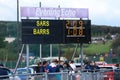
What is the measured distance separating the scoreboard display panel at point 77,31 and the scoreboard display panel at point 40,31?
1.59 ft

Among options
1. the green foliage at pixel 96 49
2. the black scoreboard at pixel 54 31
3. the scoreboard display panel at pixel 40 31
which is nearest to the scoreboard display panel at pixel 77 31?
the black scoreboard at pixel 54 31

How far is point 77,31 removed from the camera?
31.0m

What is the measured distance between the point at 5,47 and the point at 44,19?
135ft

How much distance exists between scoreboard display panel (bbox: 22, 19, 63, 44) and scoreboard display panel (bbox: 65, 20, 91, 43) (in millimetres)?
486

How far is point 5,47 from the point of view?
71062 mm

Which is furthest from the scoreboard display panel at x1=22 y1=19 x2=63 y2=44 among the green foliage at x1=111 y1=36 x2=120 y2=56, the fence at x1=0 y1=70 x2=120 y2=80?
the green foliage at x1=111 y1=36 x2=120 y2=56

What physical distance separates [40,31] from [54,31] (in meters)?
0.95

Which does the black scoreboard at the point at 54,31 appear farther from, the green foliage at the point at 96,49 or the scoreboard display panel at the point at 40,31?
the green foliage at the point at 96,49

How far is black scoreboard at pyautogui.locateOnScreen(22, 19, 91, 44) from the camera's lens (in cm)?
2988

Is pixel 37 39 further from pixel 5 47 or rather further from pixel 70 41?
pixel 5 47

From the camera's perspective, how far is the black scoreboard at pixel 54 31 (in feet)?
98.0

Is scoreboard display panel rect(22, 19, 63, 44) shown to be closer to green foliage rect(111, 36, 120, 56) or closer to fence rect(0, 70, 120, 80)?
fence rect(0, 70, 120, 80)

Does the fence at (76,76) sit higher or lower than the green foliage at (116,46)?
higher

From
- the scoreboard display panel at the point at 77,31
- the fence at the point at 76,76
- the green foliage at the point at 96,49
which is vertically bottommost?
the green foliage at the point at 96,49
